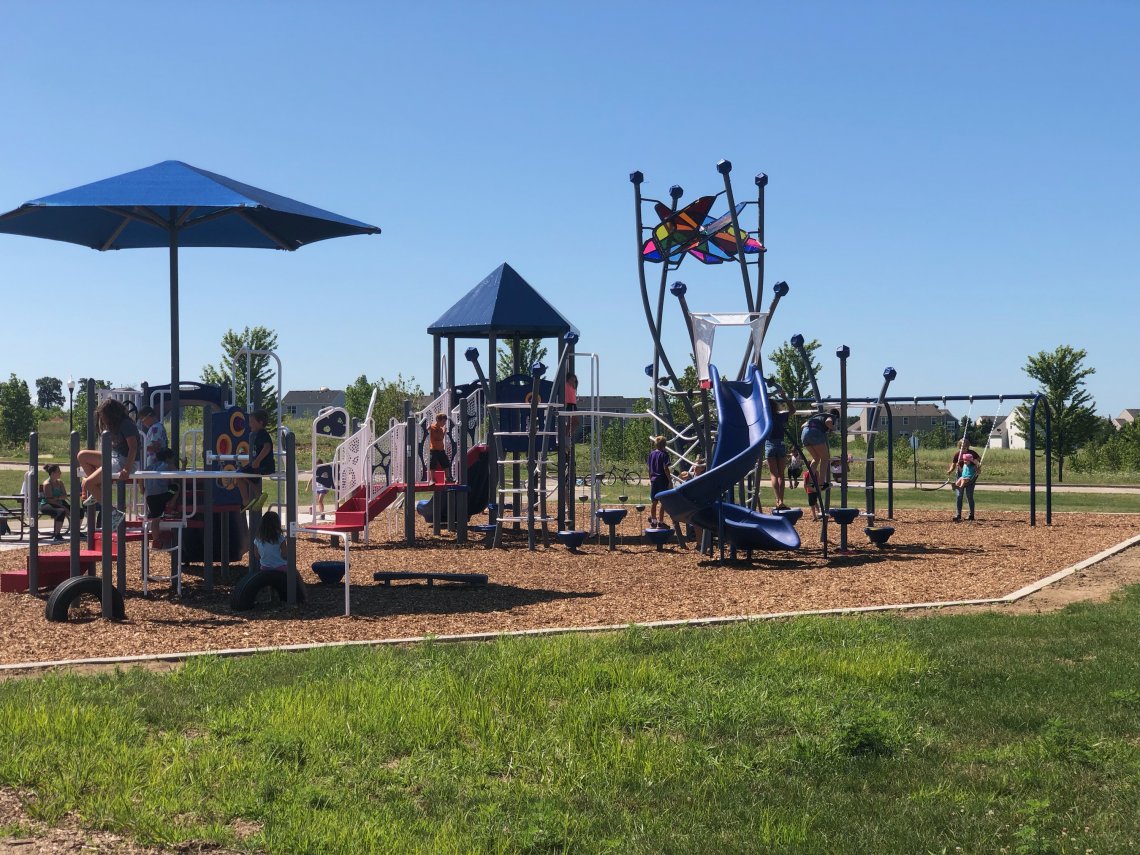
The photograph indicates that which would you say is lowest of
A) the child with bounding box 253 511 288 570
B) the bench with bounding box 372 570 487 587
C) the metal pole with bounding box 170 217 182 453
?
the bench with bounding box 372 570 487 587

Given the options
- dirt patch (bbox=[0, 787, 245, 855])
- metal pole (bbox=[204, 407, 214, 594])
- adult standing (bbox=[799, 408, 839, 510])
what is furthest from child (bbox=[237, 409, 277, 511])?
adult standing (bbox=[799, 408, 839, 510])

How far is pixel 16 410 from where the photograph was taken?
7106 cm

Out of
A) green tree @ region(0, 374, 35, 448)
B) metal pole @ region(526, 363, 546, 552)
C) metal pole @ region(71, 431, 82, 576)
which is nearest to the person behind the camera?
metal pole @ region(71, 431, 82, 576)

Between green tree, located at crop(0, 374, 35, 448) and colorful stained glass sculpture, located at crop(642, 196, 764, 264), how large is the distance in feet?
201

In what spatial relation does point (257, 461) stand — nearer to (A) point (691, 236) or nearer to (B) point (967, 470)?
(A) point (691, 236)

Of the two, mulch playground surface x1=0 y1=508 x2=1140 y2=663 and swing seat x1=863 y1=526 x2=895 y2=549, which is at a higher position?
swing seat x1=863 y1=526 x2=895 y2=549

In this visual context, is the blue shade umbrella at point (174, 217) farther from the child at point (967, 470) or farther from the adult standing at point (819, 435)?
the child at point (967, 470)

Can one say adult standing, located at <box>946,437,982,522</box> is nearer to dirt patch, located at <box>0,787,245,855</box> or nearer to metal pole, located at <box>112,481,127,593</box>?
metal pole, located at <box>112,481,127,593</box>

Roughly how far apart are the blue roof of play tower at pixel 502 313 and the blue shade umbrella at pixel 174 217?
248 inches

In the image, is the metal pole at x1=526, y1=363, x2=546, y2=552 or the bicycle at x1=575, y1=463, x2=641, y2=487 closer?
the metal pole at x1=526, y1=363, x2=546, y2=552

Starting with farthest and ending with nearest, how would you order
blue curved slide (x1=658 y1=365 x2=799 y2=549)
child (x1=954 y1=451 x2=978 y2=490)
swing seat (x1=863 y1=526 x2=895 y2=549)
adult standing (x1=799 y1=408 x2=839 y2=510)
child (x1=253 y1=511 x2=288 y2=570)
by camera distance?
1. child (x1=954 y1=451 x2=978 y2=490)
2. adult standing (x1=799 y1=408 x2=839 y2=510)
3. swing seat (x1=863 y1=526 x2=895 y2=549)
4. blue curved slide (x1=658 y1=365 x2=799 y2=549)
5. child (x1=253 y1=511 x2=288 y2=570)

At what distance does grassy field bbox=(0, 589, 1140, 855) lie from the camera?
4.98m

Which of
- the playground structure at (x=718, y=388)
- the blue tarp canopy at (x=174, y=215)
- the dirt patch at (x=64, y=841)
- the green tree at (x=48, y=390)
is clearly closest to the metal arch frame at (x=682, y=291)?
the playground structure at (x=718, y=388)

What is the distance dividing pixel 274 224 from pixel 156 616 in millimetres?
4644
